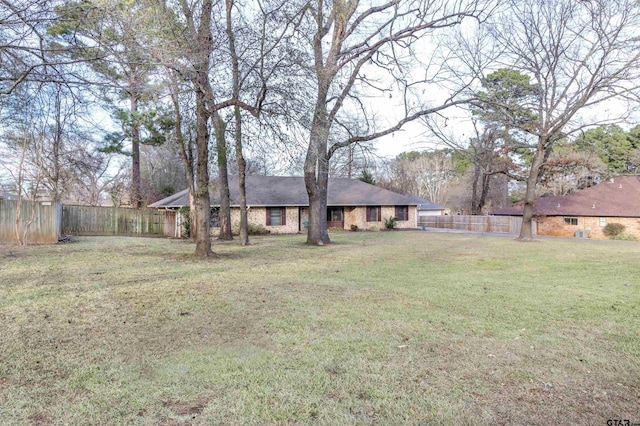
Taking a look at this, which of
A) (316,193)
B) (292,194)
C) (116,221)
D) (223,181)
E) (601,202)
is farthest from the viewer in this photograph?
(601,202)

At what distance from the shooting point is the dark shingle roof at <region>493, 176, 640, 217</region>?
89.7ft

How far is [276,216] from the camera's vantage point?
26562 millimetres

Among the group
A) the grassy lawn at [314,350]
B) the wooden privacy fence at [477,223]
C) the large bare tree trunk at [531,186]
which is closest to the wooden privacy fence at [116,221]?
the grassy lawn at [314,350]

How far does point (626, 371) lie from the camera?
3590 mm

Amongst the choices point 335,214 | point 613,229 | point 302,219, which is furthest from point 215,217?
point 613,229

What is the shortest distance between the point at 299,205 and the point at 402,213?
30.4 ft

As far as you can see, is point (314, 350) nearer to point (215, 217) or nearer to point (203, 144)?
point (203, 144)

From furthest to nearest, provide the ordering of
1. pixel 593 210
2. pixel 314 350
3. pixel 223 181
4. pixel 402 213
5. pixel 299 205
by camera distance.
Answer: pixel 402 213
pixel 593 210
pixel 299 205
pixel 223 181
pixel 314 350

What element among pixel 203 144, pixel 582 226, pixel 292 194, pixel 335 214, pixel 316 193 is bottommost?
pixel 582 226

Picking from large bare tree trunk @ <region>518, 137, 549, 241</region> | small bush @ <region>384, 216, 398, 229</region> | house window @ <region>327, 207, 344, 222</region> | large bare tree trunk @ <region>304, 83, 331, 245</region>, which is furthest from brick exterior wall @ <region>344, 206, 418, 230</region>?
large bare tree trunk @ <region>304, 83, 331, 245</region>

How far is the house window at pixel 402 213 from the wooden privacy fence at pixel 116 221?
1705 cm

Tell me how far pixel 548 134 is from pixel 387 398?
835 inches

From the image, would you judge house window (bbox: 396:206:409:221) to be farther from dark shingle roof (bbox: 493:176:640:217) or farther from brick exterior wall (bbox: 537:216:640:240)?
brick exterior wall (bbox: 537:216:640:240)

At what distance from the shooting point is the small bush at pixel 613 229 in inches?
1049
